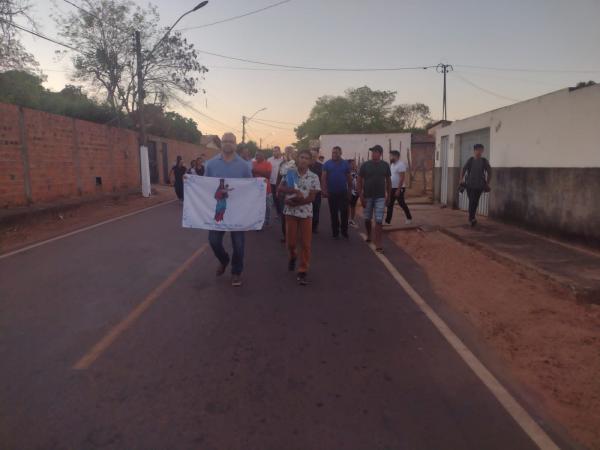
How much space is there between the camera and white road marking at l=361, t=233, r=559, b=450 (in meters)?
3.04

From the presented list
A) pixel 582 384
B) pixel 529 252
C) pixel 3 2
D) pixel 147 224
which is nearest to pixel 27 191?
pixel 147 224

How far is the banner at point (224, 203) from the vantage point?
6562 millimetres

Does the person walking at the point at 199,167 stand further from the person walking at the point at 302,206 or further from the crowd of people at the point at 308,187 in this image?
the person walking at the point at 302,206

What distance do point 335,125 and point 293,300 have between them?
227 feet

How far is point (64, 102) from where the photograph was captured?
28375mm

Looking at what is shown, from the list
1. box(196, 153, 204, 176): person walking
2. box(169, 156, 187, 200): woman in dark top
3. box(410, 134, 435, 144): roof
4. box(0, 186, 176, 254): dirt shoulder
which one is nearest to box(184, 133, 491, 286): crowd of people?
box(196, 153, 204, 176): person walking

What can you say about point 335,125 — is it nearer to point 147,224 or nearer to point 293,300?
point 147,224

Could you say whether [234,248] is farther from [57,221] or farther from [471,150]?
[471,150]

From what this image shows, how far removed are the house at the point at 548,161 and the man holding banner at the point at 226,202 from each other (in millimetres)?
5825

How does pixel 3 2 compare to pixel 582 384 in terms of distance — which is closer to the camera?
pixel 582 384

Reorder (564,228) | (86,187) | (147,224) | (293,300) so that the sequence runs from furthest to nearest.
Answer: (86,187) < (147,224) < (564,228) < (293,300)

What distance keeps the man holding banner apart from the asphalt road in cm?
65

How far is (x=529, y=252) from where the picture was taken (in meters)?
8.35

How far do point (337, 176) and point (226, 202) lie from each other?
3779 millimetres
